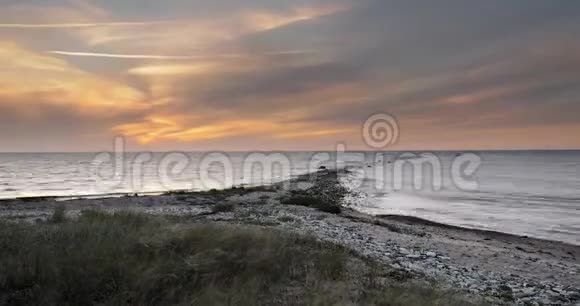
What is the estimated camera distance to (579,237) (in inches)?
854

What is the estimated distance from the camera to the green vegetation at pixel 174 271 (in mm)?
6266

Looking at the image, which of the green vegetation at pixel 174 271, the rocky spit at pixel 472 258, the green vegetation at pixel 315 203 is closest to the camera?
the green vegetation at pixel 174 271

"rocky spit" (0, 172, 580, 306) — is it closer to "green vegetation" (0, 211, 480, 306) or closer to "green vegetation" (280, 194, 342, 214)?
"green vegetation" (0, 211, 480, 306)

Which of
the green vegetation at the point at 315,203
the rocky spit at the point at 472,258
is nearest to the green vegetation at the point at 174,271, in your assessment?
the rocky spit at the point at 472,258

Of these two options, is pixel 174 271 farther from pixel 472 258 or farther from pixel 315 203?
pixel 315 203

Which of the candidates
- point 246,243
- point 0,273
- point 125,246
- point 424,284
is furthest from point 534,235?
point 0,273

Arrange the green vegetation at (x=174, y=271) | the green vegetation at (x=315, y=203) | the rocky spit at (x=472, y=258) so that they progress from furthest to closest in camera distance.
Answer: the green vegetation at (x=315, y=203) → the rocky spit at (x=472, y=258) → the green vegetation at (x=174, y=271)

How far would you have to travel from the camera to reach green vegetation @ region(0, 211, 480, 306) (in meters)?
6.27

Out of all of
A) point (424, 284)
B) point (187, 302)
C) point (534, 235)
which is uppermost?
point (187, 302)

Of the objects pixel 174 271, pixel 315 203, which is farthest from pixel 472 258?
pixel 315 203

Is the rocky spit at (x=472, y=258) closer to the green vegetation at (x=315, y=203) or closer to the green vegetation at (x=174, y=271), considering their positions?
the green vegetation at (x=174, y=271)

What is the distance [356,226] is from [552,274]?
27.0ft

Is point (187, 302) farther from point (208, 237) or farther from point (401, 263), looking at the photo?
point (401, 263)

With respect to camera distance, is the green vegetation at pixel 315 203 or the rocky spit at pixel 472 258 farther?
the green vegetation at pixel 315 203
